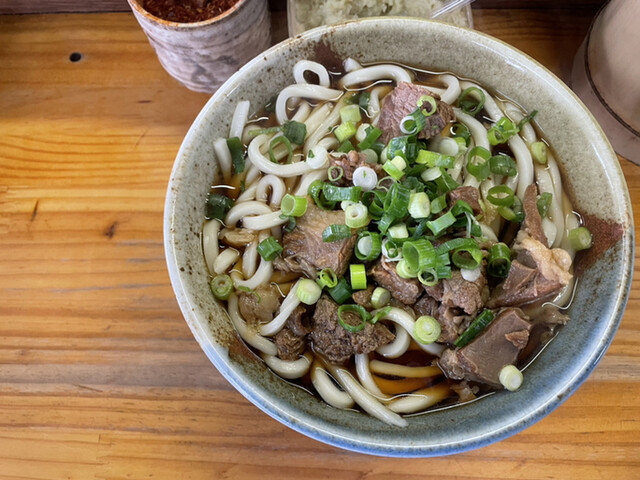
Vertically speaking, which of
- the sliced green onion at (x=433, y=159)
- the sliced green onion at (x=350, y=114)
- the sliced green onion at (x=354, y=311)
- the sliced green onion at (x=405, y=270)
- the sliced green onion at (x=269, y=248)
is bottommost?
the sliced green onion at (x=354, y=311)

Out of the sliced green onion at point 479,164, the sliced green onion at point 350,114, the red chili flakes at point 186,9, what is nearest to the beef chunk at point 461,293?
the sliced green onion at point 479,164

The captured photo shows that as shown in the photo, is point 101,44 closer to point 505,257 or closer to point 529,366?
point 505,257

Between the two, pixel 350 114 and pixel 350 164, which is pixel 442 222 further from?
pixel 350 114

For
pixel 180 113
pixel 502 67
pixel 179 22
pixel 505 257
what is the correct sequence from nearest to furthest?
1. pixel 505 257
2. pixel 502 67
3. pixel 179 22
4. pixel 180 113

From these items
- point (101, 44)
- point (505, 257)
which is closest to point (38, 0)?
point (101, 44)

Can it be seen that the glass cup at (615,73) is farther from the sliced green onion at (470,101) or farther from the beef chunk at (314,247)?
the beef chunk at (314,247)

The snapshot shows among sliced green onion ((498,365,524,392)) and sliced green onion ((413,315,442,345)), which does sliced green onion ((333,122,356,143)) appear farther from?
sliced green onion ((498,365,524,392))
